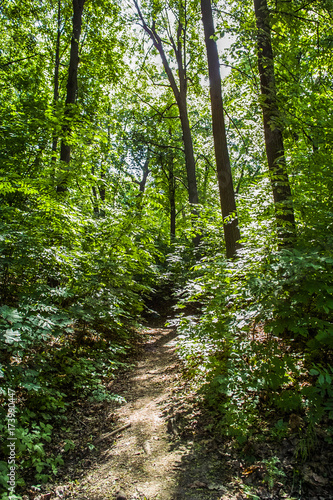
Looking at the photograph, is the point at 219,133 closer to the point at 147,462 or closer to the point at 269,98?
the point at 269,98

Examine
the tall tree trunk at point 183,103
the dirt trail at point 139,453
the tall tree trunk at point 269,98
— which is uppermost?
the tall tree trunk at point 183,103

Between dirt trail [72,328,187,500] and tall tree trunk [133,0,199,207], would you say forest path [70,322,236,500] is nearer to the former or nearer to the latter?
dirt trail [72,328,187,500]

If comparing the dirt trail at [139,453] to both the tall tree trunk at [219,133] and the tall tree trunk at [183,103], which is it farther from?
the tall tree trunk at [183,103]

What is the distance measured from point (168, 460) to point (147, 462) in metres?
0.21

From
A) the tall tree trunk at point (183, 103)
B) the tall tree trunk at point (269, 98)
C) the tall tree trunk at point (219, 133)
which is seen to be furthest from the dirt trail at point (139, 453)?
the tall tree trunk at point (183, 103)

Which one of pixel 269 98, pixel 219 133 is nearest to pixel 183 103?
pixel 219 133

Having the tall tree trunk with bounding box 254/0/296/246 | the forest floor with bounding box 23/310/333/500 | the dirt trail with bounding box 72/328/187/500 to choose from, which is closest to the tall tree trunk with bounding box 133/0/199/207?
the tall tree trunk with bounding box 254/0/296/246

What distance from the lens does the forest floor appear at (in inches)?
95.3

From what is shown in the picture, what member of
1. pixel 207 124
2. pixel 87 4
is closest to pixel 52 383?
pixel 87 4

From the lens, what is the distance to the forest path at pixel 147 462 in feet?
8.36

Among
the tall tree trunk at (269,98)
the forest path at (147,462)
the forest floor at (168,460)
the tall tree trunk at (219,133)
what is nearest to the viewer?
the forest floor at (168,460)

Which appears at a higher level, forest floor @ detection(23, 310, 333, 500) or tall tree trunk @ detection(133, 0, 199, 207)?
tall tree trunk @ detection(133, 0, 199, 207)

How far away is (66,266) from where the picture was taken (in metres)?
4.46

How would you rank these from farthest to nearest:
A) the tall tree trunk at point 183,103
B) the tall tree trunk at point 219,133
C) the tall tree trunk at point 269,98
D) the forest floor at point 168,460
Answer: the tall tree trunk at point 183,103
the tall tree trunk at point 219,133
the tall tree trunk at point 269,98
the forest floor at point 168,460
